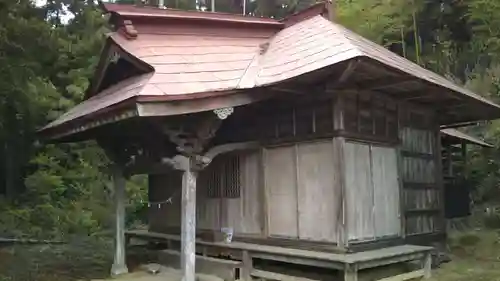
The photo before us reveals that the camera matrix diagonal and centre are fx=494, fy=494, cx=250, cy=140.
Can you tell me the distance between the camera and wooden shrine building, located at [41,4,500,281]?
6.14 metres

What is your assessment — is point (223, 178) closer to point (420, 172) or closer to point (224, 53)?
point (224, 53)

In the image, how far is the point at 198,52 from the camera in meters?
7.80

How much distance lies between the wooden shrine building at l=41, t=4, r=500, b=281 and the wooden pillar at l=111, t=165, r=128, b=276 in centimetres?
2

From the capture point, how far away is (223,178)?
8000 millimetres

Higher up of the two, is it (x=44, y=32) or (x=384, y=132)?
(x=44, y=32)

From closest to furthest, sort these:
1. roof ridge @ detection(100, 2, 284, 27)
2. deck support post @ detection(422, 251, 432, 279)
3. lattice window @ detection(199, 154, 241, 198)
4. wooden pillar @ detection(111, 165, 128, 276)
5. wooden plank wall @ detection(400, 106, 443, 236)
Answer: deck support post @ detection(422, 251, 432, 279), lattice window @ detection(199, 154, 241, 198), wooden plank wall @ detection(400, 106, 443, 236), wooden pillar @ detection(111, 165, 128, 276), roof ridge @ detection(100, 2, 284, 27)

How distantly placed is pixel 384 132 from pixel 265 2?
17995 mm

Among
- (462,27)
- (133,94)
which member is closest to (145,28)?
(133,94)

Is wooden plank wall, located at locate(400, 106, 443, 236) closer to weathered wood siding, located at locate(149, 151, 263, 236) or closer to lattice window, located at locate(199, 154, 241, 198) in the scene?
weathered wood siding, located at locate(149, 151, 263, 236)

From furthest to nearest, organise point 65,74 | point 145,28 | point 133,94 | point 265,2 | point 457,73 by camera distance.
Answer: point 265,2, point 457,73, point 65,74, point 145,28, point 133,94

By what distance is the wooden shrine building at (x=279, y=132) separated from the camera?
6137 millimetres

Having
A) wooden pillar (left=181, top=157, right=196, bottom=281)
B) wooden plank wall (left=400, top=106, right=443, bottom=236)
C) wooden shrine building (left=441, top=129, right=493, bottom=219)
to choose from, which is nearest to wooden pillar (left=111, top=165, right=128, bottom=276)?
wooden pillar (left=181, top=157, right=196, bottom=281)

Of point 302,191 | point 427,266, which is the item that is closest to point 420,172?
point 427,266

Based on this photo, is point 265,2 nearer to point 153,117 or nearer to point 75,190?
point 75,190
